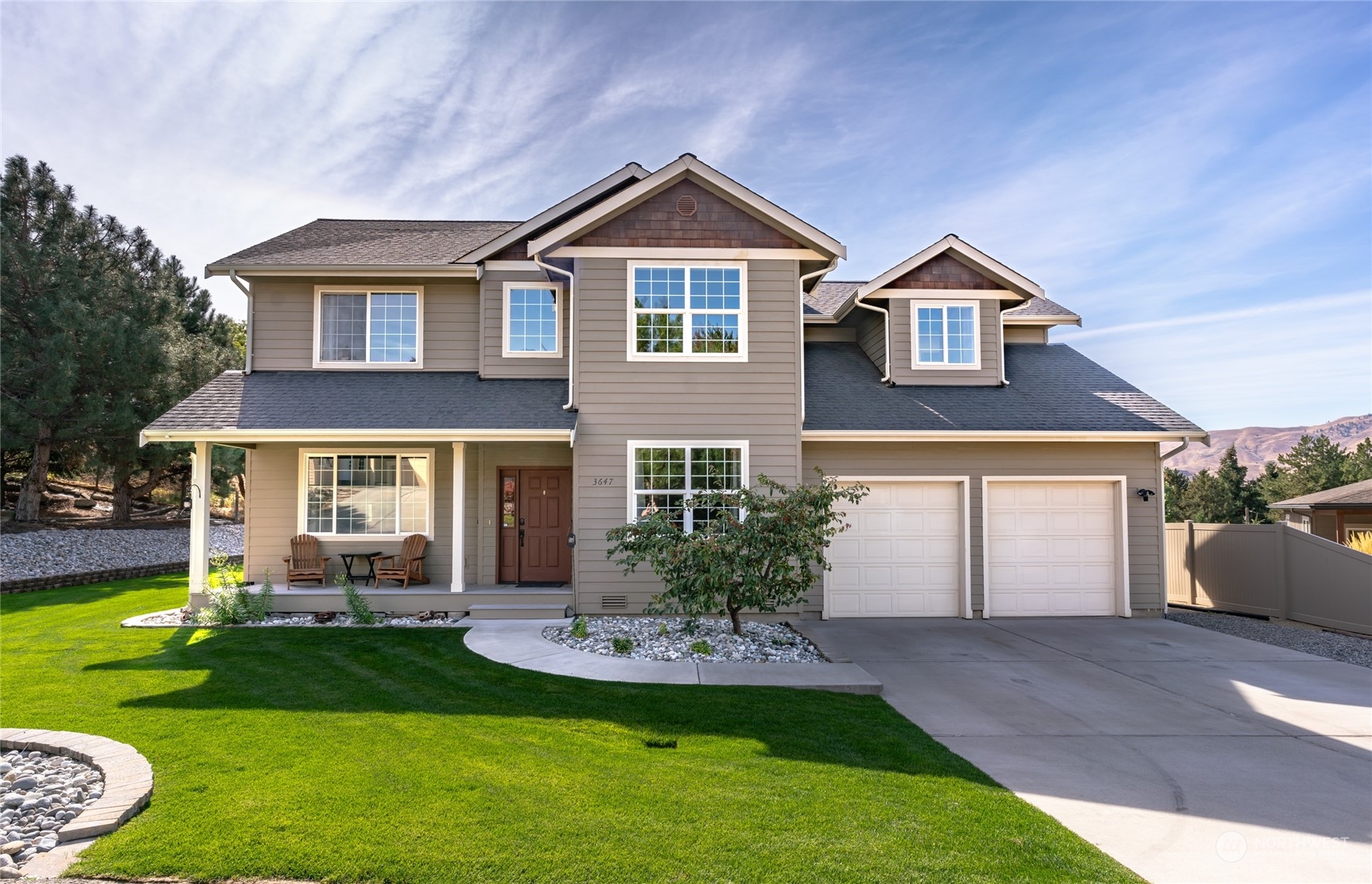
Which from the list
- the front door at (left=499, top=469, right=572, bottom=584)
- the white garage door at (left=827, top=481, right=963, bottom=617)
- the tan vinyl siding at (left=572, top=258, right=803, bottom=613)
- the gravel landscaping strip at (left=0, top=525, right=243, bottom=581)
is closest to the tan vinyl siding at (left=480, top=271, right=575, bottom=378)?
the tan vinyl siding at (left=572, top=258, right=803, bottom=613)

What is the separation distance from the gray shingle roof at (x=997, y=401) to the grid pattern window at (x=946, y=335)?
0.54m

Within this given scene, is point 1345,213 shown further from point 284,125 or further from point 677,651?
point 284,125

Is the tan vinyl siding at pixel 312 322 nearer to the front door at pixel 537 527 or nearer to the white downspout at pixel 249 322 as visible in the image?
the white downspout at pixel 249 322

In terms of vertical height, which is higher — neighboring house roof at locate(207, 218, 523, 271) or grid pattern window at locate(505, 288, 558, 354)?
neighboring house roof at locate(207, 218, 523, 271)

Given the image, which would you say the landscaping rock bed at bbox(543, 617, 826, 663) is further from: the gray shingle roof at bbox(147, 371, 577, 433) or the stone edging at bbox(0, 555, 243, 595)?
the stone edging at bbox(0, 555, 243, 595)

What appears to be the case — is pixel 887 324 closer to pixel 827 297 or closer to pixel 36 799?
pixel 827 297

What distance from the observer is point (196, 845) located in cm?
381

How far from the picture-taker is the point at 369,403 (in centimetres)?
1131

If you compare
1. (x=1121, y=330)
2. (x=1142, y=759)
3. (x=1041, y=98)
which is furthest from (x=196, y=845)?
(x=1121, y=330)

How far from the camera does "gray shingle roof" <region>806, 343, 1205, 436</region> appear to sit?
1130 cm

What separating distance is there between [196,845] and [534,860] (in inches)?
72.4

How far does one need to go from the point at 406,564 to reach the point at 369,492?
58.4 inches

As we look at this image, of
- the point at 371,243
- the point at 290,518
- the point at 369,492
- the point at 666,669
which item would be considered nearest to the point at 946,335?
the point at 666,669

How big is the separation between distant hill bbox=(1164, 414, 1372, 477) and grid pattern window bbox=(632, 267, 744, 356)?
133630 mm
